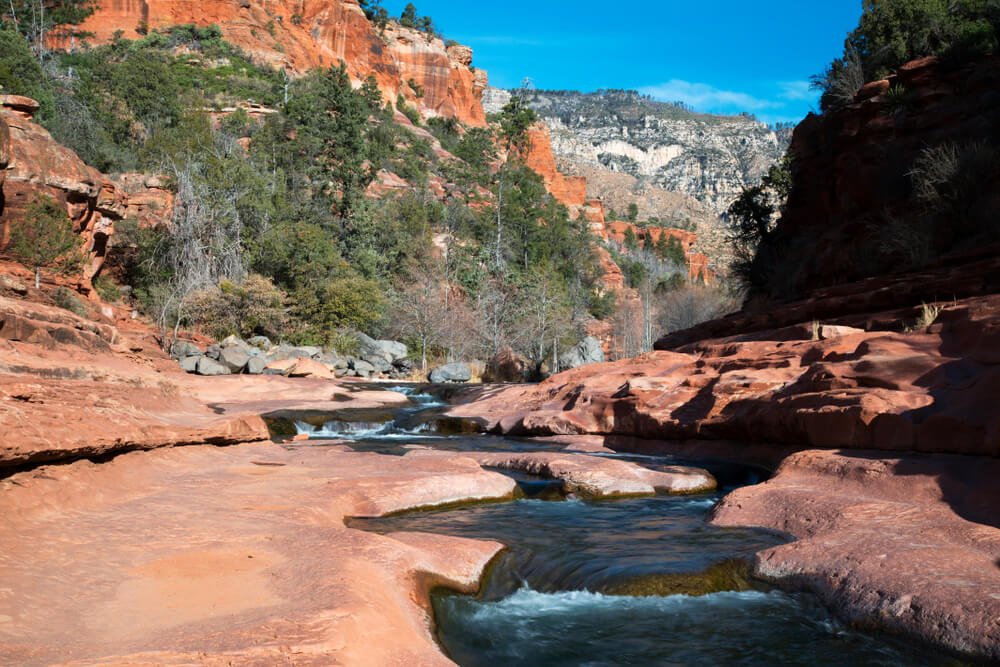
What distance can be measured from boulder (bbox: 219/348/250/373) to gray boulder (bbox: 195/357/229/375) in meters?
0.34

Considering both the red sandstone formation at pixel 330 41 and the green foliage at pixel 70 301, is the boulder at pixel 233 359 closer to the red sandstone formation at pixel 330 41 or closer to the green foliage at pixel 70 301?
the green foliage at pixel 70 301

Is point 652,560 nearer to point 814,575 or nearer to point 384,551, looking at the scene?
point 814,575

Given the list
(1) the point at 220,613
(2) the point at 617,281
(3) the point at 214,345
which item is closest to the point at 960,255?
(1) the point at 220,613

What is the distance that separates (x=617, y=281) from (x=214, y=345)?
157 ft

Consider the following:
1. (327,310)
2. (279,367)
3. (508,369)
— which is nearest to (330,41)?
(327,310)

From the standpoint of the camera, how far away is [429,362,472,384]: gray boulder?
1096 inches

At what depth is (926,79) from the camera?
781 inches

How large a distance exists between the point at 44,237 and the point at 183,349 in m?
8.89

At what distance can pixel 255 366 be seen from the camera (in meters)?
24.0

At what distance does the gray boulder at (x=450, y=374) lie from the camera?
91.4 ft

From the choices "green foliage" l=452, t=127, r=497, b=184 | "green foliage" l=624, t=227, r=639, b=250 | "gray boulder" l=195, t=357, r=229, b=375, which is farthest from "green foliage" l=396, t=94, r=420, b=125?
"gray boulder" l=195, t=357, r=229, b=375

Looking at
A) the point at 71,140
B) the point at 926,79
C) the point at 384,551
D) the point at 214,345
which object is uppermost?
the point at 71,140

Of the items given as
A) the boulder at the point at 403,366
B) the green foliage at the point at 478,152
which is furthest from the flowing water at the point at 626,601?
the green foliage at the point at 478,152

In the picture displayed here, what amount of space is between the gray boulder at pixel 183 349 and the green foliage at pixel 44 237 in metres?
7.03
